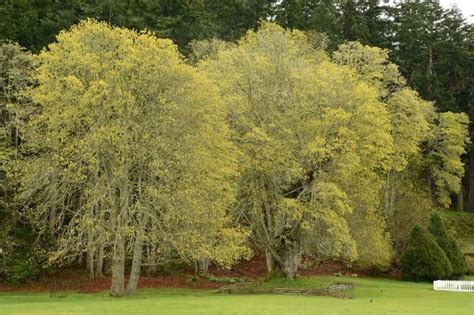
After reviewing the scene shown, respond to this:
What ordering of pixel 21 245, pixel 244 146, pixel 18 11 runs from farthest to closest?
pixel 18 11, pixel 21 245, pixel 244 146

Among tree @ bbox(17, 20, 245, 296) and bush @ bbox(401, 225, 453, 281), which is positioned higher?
tree @ bbox(17, 20, 245, 296)

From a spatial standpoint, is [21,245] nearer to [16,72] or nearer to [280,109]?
[16,72]

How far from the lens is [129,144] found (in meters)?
26.5

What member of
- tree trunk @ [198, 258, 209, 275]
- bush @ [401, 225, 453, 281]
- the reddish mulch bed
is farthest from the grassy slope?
tree trunk @ [198, 258, 209, 275]

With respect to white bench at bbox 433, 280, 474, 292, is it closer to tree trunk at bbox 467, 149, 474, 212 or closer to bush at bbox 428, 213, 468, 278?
bush at bbox 428, 213, 468, 278

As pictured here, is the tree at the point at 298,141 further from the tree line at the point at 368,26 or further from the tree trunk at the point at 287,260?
the tree line at the point at 368,26

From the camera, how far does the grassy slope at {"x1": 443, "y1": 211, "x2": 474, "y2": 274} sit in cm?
5516

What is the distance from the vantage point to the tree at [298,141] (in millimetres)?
30516

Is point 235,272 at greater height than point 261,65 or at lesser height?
lesser

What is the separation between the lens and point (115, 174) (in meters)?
26.0

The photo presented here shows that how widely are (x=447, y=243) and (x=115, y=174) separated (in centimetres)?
2871

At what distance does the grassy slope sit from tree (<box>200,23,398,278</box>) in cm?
2591

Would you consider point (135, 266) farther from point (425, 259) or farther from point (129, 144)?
point (425, 259)

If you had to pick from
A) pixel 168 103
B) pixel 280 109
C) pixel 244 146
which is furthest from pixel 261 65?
pixel 168 103
